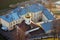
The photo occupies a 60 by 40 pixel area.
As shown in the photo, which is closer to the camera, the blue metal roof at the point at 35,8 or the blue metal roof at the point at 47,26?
the blue metal roof at the point at 47,26

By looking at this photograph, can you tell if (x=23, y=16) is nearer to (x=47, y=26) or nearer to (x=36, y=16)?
(x=36, y=16)

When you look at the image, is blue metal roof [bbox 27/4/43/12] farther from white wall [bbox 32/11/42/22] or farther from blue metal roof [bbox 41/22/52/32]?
blue metal roof [bbox 41/22/52/32]

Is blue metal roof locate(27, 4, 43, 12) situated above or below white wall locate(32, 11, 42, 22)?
above

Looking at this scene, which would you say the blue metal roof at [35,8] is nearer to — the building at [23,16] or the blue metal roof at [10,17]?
the building at [23,16]

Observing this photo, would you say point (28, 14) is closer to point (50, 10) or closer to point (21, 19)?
point (21, 19)

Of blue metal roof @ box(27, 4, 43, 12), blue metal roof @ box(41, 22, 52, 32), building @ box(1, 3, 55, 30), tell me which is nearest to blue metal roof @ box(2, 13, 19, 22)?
building @ box(1, 3, 55, 30)

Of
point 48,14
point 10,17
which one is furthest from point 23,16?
point 48,14

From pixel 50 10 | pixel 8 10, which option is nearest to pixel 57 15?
pixel 50 10

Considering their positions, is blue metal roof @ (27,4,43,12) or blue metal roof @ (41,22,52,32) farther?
blue metal roof @ (27,4,43,12)

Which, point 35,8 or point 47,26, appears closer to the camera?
point 47,26

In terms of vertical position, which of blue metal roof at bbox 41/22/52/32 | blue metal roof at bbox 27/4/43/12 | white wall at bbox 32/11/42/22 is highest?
blue metal roof at bbox 27/4/43/12

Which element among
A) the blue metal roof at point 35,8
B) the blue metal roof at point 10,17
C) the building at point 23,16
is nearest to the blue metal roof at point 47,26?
the building at point 23,16
